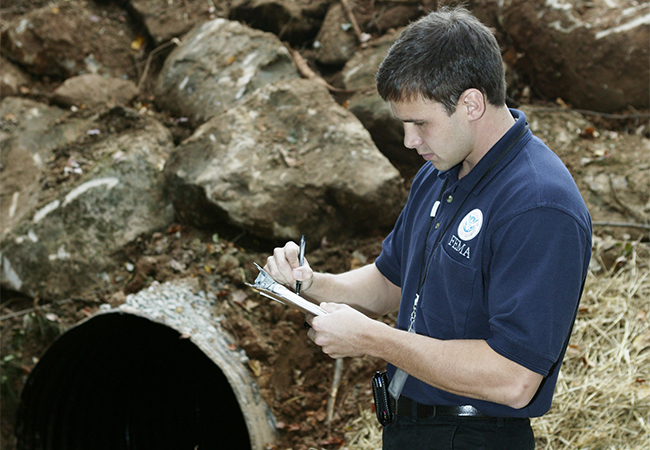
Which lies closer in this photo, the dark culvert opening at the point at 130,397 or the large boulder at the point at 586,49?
the dark culvert opening at the point at 130,397

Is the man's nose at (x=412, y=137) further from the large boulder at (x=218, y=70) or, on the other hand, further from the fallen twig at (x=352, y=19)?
the fallen twig at (x=352, y=19)

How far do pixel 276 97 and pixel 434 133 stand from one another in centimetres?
322

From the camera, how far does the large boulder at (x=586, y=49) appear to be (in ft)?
15.6

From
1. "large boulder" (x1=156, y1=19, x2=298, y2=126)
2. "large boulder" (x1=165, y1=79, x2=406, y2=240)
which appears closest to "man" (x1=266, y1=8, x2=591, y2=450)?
"large boulder" (x1=165, y1=79, x2=406, y2=240)

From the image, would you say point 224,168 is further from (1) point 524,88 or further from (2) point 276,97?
(1) point 524,88

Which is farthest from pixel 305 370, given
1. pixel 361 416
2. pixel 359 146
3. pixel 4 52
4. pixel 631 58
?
pixel 4 52

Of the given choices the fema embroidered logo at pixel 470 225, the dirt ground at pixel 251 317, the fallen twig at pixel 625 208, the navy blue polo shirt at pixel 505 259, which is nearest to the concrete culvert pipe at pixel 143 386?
the dirt ground at pixel 251 317

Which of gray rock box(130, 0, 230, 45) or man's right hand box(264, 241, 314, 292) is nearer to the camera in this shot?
man's right hand box(264, 241, 314, 292)

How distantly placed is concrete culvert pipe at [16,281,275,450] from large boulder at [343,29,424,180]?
7.07 ft

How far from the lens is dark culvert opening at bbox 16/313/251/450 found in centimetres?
376

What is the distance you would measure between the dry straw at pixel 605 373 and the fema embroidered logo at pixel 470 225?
6.59 ft

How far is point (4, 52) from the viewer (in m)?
6.18

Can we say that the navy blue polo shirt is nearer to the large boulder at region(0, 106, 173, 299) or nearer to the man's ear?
the man's ear

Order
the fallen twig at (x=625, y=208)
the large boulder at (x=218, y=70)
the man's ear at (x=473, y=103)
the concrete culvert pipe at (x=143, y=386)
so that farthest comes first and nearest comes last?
the large boulder at (x=218, y=70), the fallen twig at (x=625, y=208), the concrete culvert pipe at (x=143, y=386), the man's ear at (x=473, y=103)
